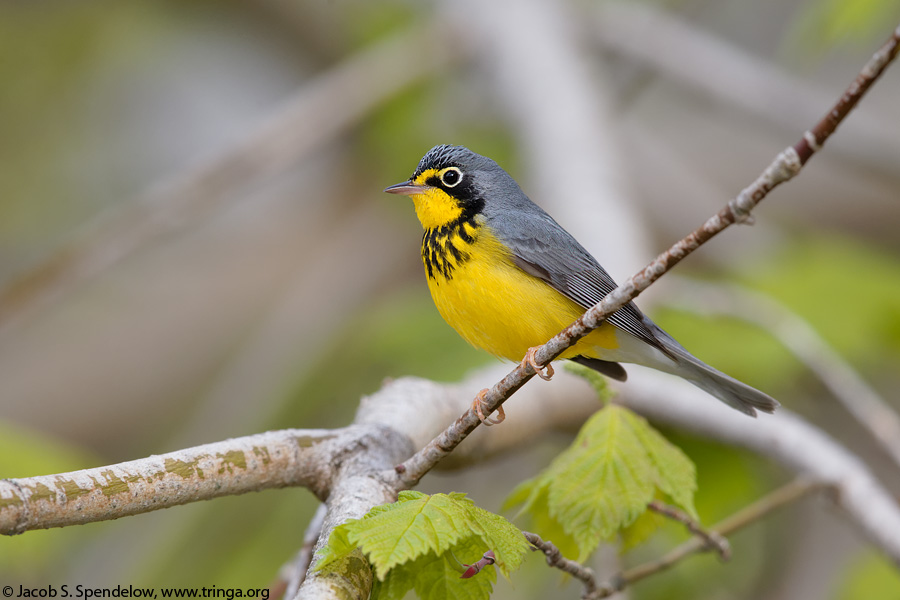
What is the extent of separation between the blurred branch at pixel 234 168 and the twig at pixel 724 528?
4209mm

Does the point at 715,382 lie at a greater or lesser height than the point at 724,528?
greater

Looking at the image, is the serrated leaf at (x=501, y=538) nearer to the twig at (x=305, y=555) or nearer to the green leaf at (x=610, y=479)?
the green leaf at (x=610, y=479)

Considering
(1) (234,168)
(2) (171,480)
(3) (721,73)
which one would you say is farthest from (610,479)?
(3) (721,73)

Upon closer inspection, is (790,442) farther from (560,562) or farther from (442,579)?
(442,579)

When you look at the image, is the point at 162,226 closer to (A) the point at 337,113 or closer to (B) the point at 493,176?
(A) the point at 337,113

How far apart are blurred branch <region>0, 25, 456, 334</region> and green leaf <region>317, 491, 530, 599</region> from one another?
4.52 m

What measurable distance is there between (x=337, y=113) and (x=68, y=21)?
4.76 m

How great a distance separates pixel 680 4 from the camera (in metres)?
10.5

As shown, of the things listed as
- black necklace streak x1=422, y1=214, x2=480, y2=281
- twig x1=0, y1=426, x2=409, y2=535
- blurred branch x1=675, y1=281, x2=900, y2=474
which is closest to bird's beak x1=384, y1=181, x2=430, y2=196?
black necklace streak x1=422, y1=214, x2=480, y2=281

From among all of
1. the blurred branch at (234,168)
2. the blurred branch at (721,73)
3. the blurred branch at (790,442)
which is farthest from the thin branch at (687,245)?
the blurred branch at (721,73)

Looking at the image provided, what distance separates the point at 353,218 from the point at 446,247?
22.1ft

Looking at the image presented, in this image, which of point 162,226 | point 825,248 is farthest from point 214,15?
point 825,248

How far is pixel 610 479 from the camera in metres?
2.42

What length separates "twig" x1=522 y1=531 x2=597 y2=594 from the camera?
205 centimetres
